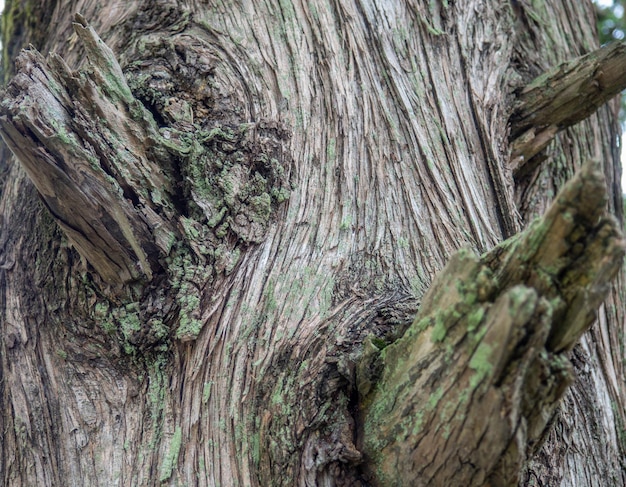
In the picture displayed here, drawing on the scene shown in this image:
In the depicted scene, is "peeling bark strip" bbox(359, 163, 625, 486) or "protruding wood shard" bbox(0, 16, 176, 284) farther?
"protruding wood shard" bbox(0, 16, 176, 284)

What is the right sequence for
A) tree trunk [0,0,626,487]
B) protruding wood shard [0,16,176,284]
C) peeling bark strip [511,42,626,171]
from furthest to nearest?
peeling bark strip [511,42,626,171] → protruding wood shard [0,16,176,284] → tree trunk [0,0,626,487]

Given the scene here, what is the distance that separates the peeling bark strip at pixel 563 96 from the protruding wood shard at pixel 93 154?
54.4 inches

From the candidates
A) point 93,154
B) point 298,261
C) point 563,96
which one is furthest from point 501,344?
point 563,96

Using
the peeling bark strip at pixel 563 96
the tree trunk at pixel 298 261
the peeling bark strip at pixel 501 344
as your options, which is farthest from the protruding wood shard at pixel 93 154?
the peeling bark strip at pixel 563 96

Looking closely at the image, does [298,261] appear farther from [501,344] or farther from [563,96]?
[563,96]

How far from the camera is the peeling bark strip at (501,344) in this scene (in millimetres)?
1104

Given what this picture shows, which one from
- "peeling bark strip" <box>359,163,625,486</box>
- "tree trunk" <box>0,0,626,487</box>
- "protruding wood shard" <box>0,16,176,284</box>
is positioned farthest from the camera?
"protruding wood shard" <box>0,16,176,284</box>

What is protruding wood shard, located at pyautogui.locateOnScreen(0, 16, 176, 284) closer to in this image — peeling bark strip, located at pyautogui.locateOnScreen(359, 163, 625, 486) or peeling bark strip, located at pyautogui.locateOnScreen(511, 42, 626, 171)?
peeling bark strip, located at pyautogui.locateOnScreen(359, 163, 625, 486)

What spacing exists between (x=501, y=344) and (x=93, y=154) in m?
1.17

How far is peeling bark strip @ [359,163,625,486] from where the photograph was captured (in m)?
1.10

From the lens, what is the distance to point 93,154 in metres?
1.63

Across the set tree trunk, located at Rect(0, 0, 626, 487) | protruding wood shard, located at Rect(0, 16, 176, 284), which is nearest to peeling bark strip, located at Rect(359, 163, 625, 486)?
tree trunk, located at Rect(0, 0, 626, 487)

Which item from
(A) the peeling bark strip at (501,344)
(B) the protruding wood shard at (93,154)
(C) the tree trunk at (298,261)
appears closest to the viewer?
(A) the peeling bark strip at (501,344)

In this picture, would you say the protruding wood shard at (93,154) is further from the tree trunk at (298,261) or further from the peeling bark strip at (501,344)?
the peeling bark strip at (501,344)
